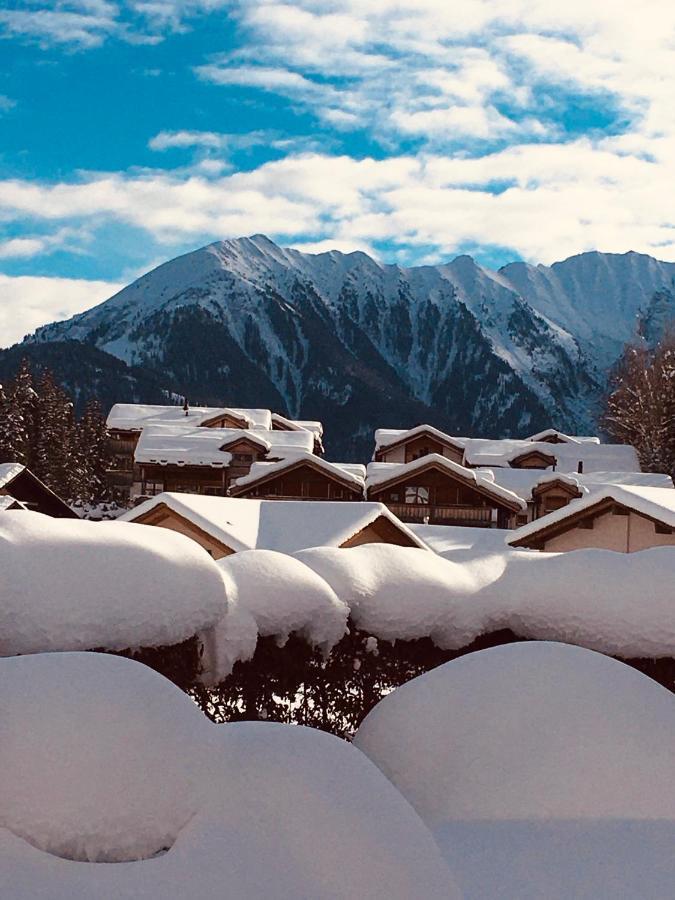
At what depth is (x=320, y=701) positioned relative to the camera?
8.22 metres

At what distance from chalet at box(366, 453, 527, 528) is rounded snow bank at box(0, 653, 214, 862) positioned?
104 feet

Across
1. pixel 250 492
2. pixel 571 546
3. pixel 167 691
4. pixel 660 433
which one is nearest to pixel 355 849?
pixel 167 691

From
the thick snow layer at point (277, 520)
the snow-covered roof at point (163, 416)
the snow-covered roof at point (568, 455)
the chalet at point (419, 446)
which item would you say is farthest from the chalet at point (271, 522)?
the snow-covered roof at point (163, 416)

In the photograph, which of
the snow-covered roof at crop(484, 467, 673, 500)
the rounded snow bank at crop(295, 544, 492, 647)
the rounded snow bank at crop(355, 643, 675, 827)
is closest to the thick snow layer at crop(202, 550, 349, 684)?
the rounded snow bank at crop(295, 544, 492, 647)

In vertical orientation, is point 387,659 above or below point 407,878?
below

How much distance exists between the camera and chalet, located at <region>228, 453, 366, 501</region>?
3578 centimetres

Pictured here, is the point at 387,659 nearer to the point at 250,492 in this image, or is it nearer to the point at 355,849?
the point at 355,849

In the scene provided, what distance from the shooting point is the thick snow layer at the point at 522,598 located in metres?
8.34

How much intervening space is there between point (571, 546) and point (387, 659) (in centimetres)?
1531

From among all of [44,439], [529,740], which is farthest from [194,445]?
[529,740]

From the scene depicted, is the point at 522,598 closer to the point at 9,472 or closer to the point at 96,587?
→ the point at 96,587

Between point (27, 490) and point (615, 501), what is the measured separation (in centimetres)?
1944

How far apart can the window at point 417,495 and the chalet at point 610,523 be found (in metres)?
13.9

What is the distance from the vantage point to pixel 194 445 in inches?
1875
